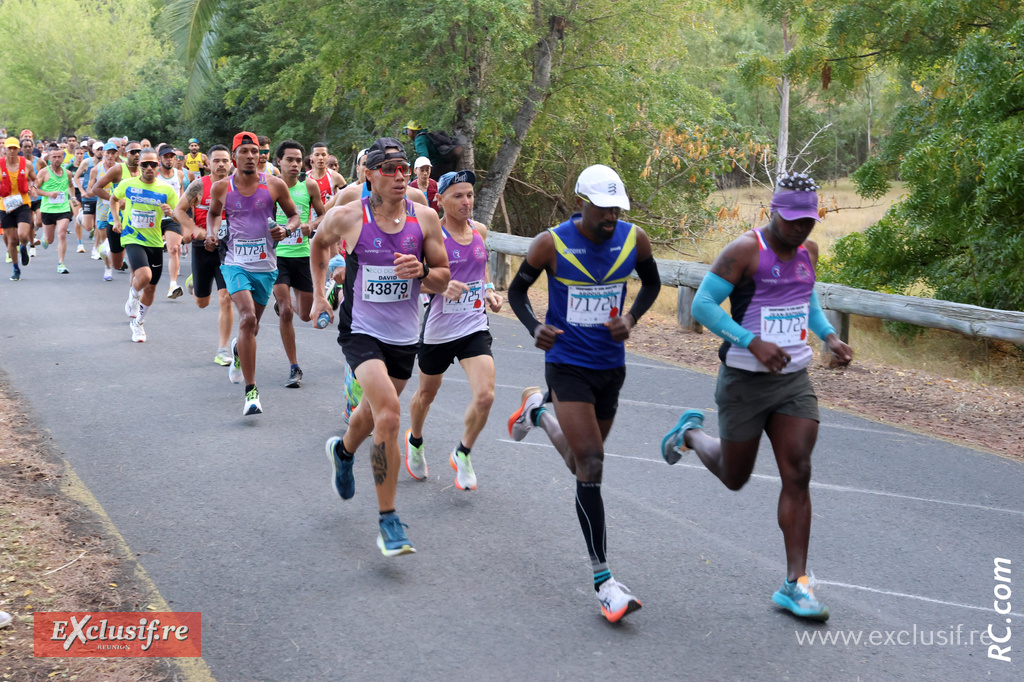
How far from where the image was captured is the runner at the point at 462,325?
6402mm

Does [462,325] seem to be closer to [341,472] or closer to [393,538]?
[341,472]

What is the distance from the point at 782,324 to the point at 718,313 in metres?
0.35

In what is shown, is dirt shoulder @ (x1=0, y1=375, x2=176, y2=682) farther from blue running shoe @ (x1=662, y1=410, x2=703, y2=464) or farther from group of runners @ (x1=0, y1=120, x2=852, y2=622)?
blue running shoe @ (x1=662, y1=410, x2=703, y2=464)

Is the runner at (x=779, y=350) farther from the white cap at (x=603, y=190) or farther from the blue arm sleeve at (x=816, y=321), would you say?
the white cap at (x=603, y=190)

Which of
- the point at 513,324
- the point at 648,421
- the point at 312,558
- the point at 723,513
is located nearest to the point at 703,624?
the point at 723,513

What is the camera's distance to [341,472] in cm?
584

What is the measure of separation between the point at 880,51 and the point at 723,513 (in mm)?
10654

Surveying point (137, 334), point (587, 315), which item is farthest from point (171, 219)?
point (587, 315)

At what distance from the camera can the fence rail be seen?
9.59m

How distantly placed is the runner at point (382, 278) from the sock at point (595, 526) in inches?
44.3

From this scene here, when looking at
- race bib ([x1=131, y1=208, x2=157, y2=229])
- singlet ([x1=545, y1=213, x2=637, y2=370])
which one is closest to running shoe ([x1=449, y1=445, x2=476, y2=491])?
singlet ([x1=545, y1=213, x2=637, y2=370])

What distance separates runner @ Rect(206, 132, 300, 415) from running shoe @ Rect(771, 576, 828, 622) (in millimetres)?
5359

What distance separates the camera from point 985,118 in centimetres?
1183

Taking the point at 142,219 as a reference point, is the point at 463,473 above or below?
below
